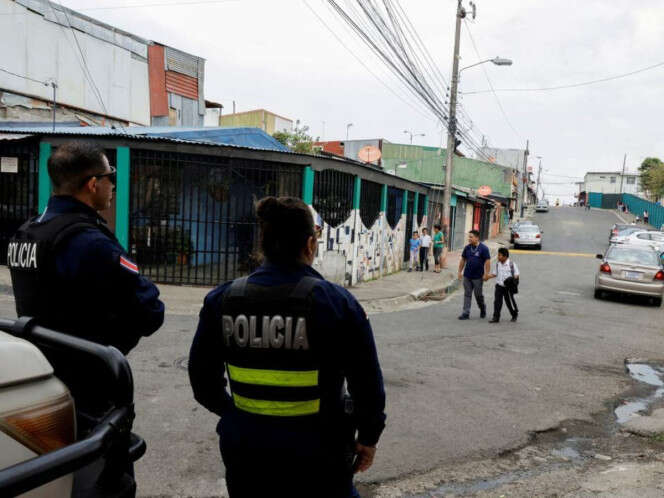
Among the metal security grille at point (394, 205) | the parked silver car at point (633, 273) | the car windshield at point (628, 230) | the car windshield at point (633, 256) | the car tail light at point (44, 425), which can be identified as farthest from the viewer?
the car windshield at point (628, 230)

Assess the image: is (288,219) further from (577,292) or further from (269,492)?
(577,292)

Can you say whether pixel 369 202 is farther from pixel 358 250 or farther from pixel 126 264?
pixel 126 264

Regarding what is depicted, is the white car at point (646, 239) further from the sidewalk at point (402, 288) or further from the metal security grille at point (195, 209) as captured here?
the metal security grille at point (195, 209)

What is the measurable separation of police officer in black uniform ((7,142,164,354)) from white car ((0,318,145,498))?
28 cm

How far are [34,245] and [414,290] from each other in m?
12.5

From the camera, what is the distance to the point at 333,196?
1352 centimetres

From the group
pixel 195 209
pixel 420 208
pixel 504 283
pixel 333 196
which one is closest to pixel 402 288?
pixel 333 196

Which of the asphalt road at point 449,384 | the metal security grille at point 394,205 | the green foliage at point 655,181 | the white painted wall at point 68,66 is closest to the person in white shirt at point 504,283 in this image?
the asphalt road at point 449,384

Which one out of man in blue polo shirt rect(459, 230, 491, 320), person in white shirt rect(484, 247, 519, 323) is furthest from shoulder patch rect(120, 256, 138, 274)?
man in blue polo shirt rect(459, 230, 491, 320)

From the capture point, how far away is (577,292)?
15.8m

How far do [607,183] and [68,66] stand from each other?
10308cm

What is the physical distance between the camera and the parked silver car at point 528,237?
1239 inches

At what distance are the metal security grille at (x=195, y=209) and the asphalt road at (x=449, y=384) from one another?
Answer: 9.83 ft

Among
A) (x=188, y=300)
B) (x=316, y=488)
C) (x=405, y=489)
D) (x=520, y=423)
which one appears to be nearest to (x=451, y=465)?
(x=405, y=489)
